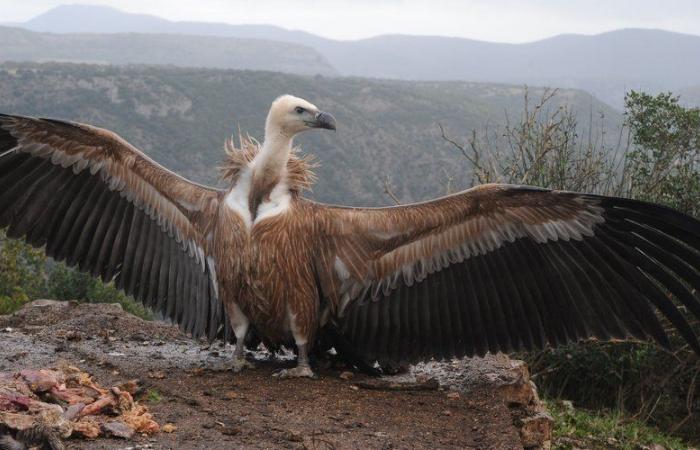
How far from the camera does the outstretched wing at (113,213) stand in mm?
6793

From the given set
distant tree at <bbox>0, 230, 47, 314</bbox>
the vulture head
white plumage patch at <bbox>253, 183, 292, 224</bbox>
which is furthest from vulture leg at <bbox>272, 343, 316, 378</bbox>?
distant tree at <bbox>0, 230, 47, 314</bbox>

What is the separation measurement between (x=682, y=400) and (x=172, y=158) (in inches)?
1913

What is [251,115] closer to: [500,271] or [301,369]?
[301,369]

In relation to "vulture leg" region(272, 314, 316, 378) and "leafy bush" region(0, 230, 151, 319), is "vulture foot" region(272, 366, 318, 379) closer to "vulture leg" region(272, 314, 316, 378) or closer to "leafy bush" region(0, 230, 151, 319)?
"vulture leg" region(272, 314, 316, 378)

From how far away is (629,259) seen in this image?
19.9ft

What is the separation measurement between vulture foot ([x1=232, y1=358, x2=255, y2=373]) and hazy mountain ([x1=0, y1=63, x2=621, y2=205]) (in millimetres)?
45281

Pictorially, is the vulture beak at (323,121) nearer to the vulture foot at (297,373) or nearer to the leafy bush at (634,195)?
the vulture foot at (297,373)

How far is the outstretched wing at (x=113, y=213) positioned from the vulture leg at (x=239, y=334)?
12.7 inches

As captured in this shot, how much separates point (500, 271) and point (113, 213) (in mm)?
3063

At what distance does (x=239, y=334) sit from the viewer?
6762mm

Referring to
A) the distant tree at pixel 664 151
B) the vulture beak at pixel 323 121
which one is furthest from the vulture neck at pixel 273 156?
the distant tree at pixel 664 151

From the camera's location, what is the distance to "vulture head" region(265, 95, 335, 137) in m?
6.54

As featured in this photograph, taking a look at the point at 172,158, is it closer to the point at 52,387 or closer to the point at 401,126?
the point at 401,126

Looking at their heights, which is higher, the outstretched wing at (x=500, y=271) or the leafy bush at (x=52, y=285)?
the outstretched wing at (x=500, y=271)
